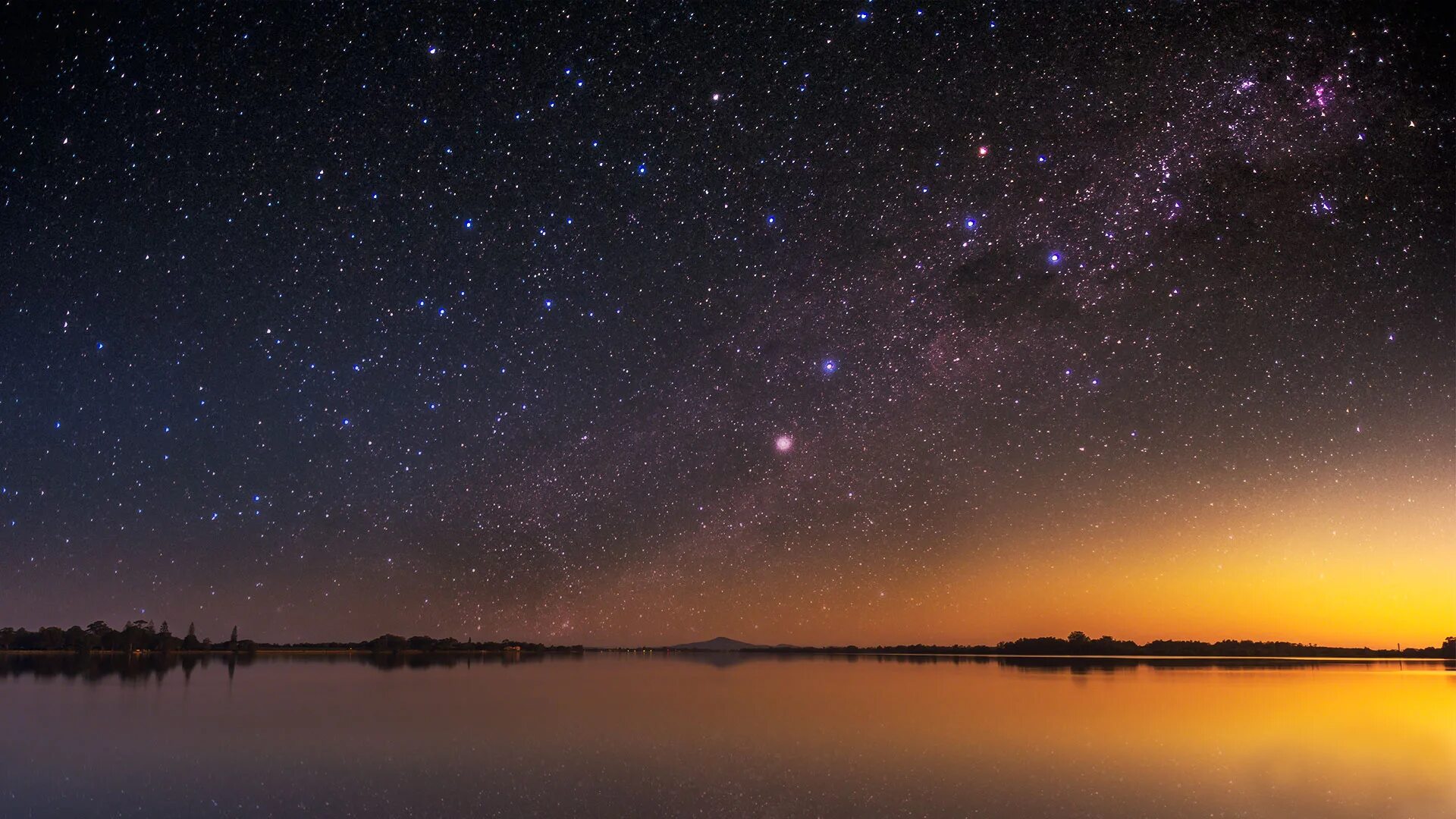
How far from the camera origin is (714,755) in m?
16.1

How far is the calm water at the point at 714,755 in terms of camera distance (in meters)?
11.9

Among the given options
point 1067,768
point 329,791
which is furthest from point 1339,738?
point 329,791

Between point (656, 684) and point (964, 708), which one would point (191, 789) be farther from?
point (656, 684)

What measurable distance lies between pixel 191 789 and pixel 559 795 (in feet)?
17.8

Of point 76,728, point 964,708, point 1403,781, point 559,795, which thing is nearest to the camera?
point 559,795

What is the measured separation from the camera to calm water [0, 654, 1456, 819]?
39.0 ft

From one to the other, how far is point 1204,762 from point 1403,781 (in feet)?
9.38

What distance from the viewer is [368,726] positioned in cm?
2014

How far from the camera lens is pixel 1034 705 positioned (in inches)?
1096

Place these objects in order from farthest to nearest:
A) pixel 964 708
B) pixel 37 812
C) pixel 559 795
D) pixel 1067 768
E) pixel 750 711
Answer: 1. pixel 964 708
2. pixel 750 711
3. pixel 1067 768
4. pixel 559 795
5. pixel 37 812

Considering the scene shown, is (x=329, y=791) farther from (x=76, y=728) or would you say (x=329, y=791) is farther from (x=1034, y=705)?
(x=1034, y=705)

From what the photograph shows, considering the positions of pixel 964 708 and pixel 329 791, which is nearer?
pixel 329 791

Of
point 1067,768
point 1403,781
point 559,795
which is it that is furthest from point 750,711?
point 1403,781

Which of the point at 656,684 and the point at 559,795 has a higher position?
the point at 559,795
